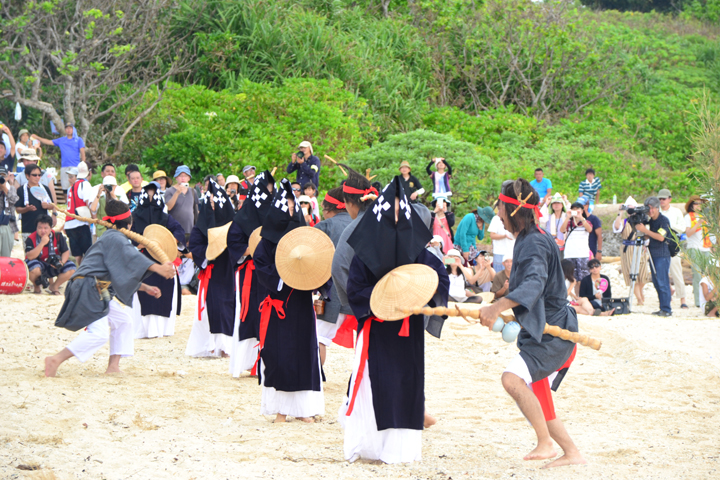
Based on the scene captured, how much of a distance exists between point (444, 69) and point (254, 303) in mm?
18215

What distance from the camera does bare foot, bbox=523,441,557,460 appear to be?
194 inches

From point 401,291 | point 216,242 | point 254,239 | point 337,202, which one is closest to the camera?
point 401,291

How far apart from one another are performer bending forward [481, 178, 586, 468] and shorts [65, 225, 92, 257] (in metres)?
8.40

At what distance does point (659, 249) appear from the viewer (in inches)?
461

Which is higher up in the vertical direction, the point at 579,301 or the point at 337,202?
the point at 337,202

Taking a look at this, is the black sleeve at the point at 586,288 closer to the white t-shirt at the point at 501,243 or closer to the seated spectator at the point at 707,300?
the white t-shirt at the point at 501,243

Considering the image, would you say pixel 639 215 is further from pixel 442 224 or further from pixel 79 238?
pixel 79 238

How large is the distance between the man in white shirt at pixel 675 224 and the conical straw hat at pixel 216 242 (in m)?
7.55

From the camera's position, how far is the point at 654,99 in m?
24.9

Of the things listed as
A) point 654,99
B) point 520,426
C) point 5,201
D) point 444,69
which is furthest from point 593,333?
point 654,99

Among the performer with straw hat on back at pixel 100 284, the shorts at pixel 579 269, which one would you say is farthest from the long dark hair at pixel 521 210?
the shorts at pixel 579 269

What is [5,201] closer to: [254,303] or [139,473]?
[254,303]

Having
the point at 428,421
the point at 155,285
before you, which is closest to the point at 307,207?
the point at 155,285

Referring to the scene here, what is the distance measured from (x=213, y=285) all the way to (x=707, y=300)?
26.0ft
